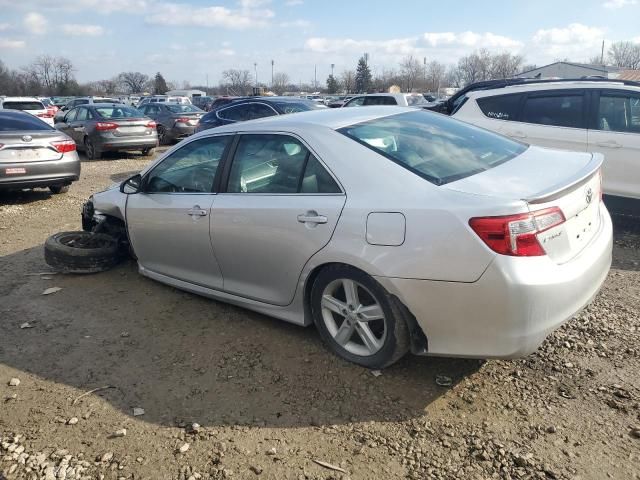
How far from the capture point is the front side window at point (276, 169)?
3.31 meters

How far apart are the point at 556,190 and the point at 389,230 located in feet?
2.95

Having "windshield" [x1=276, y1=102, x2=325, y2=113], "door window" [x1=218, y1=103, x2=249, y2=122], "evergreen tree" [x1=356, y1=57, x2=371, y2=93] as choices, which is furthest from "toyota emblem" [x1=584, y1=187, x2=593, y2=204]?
"evergreen tree" [x1=356, y1=57, x2=371, y2=93]

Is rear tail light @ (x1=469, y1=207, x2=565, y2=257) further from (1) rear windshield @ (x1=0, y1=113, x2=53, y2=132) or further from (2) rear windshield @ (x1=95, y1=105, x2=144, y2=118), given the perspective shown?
(2) rear windshield @ (x1=95, y1=105, x2=144, y2=118)

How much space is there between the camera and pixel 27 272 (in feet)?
17.5

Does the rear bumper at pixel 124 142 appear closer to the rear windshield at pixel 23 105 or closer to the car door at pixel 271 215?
the rear windshield at pixel 23 105

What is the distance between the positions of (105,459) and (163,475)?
0.35 meters

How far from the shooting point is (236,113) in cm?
1127

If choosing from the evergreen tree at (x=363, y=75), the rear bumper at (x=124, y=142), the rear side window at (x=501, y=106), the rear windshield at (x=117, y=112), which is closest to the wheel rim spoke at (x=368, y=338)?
the rear side window at (x=501, y=106)

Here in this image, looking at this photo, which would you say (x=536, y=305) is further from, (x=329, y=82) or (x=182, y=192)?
(x=329, y=82)

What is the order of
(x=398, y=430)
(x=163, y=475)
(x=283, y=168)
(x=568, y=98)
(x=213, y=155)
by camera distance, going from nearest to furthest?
(x=163, y=475), (x=398, y=430), (x=283, y=168), (x=213, y=155), (x=568, y=98)

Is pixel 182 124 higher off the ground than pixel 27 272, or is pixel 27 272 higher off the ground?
pixel 182 124

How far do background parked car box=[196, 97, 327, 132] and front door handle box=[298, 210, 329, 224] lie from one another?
725 centimetres

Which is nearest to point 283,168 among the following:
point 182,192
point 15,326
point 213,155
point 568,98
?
point 213,155

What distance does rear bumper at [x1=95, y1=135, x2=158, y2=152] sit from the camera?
13.2m
